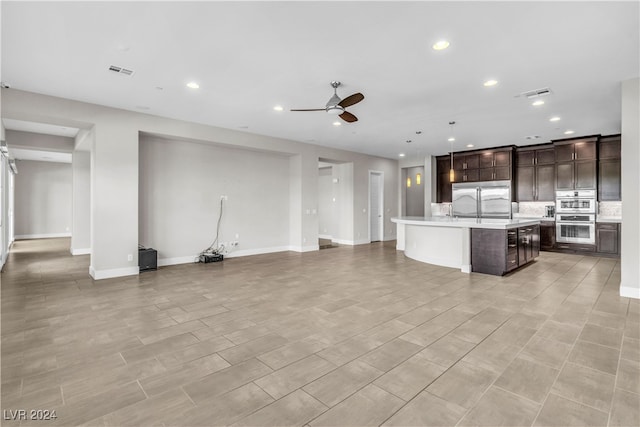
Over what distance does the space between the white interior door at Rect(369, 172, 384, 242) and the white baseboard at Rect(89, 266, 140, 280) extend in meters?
7.06

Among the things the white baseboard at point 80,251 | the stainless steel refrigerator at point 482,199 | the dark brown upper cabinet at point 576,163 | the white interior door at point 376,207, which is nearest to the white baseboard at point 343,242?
the white interior door at point 376,207

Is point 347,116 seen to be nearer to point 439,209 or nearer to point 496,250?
point 496,250

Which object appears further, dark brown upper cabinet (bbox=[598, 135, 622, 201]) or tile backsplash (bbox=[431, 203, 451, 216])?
tile backsplash (bbox=[431, 203, 451, 216])

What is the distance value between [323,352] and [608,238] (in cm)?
826

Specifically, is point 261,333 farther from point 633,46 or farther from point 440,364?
point 633,46

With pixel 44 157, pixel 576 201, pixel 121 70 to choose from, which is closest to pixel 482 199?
pixel 576 201

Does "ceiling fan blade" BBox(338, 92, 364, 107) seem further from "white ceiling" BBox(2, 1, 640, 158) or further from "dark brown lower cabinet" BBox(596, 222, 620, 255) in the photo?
"dark brown lower cabinet" BBox(596, 222, 620, 255)

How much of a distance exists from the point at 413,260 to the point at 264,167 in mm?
4312

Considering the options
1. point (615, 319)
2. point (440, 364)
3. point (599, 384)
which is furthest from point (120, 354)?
Result: point (615, 319)

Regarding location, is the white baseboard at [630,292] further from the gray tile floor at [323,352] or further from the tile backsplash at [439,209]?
the tile backsplash at [439,209]

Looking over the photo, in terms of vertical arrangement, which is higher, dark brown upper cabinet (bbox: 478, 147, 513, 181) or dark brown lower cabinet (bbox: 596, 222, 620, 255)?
dark brown upper cabinet (bbox: 478, 147, 513, 181)

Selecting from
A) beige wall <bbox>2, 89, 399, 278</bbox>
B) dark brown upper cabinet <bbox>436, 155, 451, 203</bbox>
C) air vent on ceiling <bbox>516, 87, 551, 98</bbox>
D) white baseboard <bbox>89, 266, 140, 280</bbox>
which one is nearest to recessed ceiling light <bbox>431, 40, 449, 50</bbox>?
air vent on ceiling <bbox>516, 87, 551, 98</bbox>

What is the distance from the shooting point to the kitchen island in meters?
5.50

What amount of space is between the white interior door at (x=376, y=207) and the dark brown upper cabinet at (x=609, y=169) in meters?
5.68
